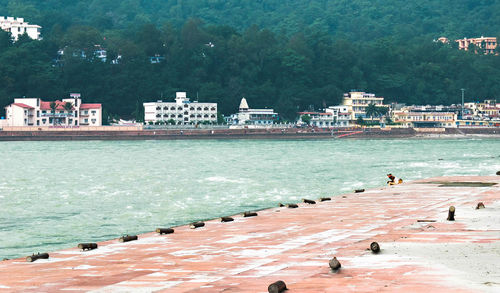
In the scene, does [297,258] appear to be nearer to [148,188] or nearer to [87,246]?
[87,246]

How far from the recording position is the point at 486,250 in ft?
72.3

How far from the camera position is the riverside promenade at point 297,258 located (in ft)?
60.7

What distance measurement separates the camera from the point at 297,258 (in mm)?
22219

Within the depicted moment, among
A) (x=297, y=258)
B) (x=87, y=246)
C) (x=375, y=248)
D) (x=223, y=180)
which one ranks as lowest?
(x=223, y=180)

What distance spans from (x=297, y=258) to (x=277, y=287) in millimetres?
5043

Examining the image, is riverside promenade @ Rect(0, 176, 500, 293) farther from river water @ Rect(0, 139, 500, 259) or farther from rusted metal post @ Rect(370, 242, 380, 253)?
river water @ Rect(0, 139, 500, 259)

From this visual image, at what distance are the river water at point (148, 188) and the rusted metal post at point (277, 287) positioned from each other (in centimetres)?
1977

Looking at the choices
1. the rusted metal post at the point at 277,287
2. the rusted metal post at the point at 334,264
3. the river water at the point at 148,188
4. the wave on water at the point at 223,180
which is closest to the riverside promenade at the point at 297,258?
the rusted metal post at the point at 334,264

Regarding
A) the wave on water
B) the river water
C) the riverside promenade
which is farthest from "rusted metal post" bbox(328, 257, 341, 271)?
the wave on water

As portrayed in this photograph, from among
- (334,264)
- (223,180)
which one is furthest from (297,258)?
(223,180)

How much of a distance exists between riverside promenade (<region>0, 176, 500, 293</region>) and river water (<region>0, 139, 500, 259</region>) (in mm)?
11419

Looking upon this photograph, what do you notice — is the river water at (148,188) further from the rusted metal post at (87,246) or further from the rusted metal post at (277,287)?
the rusted metal post at (277,287)

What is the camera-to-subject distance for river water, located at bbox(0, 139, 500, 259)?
144ft

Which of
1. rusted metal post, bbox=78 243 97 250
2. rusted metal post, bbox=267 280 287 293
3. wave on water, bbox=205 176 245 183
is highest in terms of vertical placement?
rusted metal post, bbox=267 280 287 293
